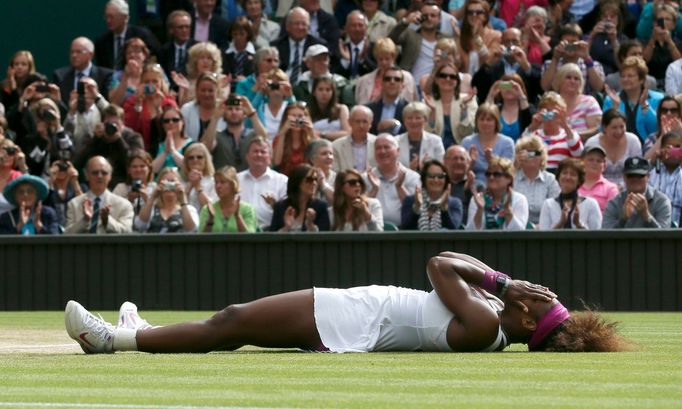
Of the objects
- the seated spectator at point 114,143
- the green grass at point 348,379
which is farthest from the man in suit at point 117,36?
the green grass at point 348,379

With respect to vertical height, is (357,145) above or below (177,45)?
below

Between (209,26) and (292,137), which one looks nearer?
(292,137)

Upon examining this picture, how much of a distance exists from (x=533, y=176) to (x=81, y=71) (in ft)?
22.3

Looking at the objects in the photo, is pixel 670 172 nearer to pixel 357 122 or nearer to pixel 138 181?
pixel 357 122

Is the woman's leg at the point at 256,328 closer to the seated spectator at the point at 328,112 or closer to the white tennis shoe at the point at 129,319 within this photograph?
the white tennis shoe at the point at 129,319

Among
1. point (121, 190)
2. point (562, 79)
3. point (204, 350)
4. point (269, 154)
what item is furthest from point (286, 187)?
point (204, 350)

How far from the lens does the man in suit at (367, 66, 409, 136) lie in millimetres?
18734

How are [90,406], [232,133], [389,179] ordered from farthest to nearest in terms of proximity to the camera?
1. [232,133]
2. [389,179]
3. [90,406]

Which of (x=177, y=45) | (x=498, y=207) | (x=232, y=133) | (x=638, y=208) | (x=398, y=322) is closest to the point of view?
(x=398, y=322)

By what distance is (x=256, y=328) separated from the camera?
9594mm

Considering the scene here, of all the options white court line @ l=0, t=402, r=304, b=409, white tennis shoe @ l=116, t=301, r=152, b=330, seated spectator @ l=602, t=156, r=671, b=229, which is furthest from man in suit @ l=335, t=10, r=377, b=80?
white court line @ l=0, t=402, r=304, b=409

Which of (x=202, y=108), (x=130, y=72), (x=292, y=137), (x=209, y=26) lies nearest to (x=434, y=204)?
(x=292, y=137)

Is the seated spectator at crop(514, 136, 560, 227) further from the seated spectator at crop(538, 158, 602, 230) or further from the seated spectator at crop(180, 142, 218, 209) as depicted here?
the seated spectator at crop(180, 142, 218, 209)

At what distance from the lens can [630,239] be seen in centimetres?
1664
